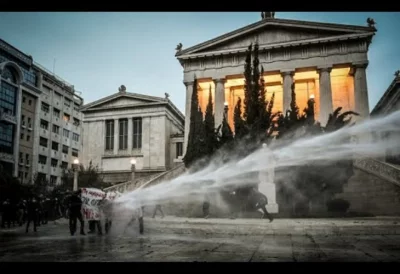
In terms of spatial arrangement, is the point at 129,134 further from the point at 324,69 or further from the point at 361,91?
the point at 361,91

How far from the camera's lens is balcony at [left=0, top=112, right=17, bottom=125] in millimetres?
47441

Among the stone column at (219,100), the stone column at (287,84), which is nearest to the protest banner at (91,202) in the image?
the stone column at (219,100)

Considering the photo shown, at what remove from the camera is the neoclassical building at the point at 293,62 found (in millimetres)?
38594

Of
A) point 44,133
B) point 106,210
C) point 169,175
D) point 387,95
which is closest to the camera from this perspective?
point 106,210

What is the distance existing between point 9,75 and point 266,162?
1597 inches

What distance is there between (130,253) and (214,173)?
18.5 m

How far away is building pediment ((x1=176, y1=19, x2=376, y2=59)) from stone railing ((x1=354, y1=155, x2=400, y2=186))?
16471mm

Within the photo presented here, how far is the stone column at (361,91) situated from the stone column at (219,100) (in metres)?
13.6

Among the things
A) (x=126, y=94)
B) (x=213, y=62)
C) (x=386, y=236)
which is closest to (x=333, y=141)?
(x=386, y=236)

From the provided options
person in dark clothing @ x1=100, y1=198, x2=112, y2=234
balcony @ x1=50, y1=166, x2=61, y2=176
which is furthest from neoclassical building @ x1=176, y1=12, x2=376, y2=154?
balcony @ x1=50, y1=166, x2=61, y2=176

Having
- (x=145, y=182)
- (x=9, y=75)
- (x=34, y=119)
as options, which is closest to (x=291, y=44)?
(x=145, y=182)

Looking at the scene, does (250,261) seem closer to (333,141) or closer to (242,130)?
(242,130)

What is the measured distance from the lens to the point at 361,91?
3791cm

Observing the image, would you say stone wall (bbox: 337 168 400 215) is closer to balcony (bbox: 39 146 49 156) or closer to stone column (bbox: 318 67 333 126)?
stone column (bbox: 318 67 333 126)
